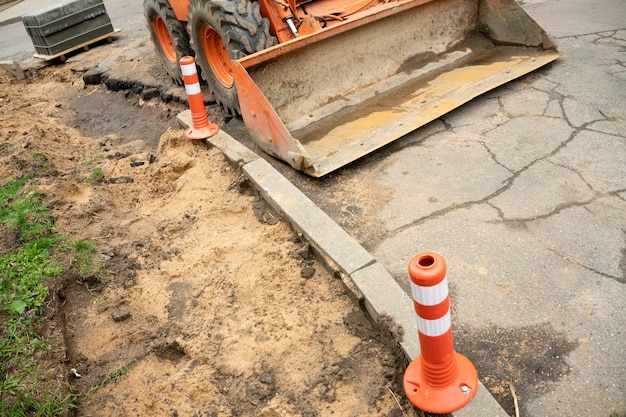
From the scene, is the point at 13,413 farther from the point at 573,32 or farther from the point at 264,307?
the point at 573,32

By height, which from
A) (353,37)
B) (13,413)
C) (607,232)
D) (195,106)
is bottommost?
(607,232)

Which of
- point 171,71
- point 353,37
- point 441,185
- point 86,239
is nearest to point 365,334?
point 441,185

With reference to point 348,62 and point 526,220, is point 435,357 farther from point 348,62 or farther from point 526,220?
point 348,62

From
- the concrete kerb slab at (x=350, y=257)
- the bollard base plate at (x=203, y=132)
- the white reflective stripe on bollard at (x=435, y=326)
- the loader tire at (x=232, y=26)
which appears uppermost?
the loader tire at (x=232, y=26)

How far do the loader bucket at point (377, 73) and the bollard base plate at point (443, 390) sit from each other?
2.11m

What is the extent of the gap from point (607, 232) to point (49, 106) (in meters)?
8.05

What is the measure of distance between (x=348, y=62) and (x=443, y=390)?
3.63m

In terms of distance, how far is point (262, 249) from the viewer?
12.8ft

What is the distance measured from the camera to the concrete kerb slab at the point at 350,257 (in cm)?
279

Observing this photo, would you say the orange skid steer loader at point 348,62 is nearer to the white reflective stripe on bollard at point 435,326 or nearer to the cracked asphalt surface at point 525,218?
the cracked asphalt surface at point 525,218

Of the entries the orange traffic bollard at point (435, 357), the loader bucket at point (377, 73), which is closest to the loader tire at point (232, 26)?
the loader bucket at point (377, 73)

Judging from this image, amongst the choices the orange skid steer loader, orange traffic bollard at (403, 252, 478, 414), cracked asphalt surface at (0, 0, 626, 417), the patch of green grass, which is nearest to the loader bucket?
the orange skid steer loader

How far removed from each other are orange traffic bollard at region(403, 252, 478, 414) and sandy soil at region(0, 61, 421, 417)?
0.53 ft

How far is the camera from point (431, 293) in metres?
2.18
